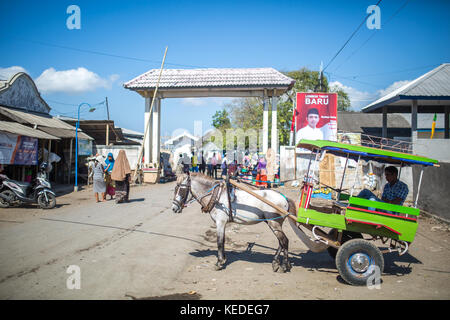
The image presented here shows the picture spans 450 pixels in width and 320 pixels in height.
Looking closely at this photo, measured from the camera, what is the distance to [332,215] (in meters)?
5.04

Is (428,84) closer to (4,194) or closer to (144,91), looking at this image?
(144,91)

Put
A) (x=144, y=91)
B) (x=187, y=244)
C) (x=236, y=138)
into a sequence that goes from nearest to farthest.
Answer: (x=187, y=244) → (x=144, y=91) → (x=236, y=138)

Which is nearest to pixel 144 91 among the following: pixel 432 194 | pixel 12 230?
pixel 12 230

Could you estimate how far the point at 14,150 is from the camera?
11.9 meters

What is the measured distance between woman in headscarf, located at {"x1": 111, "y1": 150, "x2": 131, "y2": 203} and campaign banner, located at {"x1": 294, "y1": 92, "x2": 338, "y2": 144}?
1155 centimetres

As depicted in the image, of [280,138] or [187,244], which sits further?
[280,138]

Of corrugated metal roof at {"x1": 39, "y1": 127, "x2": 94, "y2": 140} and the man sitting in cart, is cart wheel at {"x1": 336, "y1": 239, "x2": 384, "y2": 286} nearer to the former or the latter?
the man sitting in cart

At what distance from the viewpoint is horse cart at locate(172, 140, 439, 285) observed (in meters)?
4.83

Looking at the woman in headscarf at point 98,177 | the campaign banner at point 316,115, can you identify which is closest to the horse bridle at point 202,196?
the woman in headscarf at point 98,177

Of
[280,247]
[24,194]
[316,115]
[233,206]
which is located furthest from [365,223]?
[316,115]

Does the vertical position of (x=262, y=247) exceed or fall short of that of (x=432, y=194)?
it falls short

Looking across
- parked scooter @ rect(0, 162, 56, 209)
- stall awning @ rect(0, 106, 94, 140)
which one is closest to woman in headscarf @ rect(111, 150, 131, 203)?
parked scooter @ rect(0, 162, 56, 209)

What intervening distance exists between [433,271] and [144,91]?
17365 mm

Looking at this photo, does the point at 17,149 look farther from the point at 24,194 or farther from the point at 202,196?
the point at 202,196
